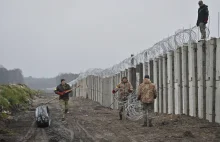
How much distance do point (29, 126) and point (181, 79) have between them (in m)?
5.97

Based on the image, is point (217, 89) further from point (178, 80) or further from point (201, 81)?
point (178, 80)

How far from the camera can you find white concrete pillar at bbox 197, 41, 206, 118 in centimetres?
1276

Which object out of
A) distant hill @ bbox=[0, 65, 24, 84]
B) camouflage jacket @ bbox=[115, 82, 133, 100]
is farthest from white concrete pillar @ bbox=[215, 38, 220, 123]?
distant hill @ bbox=[0, 65, 24, 84]

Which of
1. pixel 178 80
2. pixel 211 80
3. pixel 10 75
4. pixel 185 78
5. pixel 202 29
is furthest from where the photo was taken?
pixel 10 75

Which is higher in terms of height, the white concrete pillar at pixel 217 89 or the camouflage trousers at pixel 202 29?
the camouflage trousers at pixel 202 29

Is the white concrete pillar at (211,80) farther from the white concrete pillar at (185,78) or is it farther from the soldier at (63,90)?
the soldier at (63,90)

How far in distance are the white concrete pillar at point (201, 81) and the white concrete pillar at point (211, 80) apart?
1.02ft

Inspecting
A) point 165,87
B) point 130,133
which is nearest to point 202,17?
point 165,87

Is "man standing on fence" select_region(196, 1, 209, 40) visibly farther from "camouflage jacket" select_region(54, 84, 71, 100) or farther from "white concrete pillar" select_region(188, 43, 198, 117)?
"camouflage jacket" select_region(54, 84, 71, 100)

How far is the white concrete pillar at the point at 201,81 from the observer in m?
12.8

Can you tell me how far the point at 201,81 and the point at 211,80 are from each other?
0.75 m

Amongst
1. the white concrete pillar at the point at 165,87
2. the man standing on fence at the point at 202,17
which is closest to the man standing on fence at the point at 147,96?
the man standing on fence at the point at 202,17

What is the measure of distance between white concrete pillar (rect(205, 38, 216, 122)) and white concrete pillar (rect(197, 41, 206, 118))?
1.02ft

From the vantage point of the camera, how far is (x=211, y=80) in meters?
12.1
